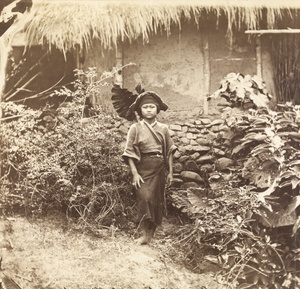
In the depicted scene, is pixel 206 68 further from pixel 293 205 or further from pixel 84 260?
pixel 84 260

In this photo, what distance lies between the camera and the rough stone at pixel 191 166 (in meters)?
2.57

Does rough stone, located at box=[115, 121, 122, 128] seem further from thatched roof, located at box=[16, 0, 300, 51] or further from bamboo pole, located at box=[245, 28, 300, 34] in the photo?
bamboo pole, located at box=[245, 28, 300, 34]

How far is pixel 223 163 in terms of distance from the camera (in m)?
2.60

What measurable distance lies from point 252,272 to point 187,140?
33.4 inches

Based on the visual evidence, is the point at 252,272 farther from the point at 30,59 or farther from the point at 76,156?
the point at 30,59

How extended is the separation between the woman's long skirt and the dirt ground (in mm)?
110

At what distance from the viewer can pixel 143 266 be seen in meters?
2.41

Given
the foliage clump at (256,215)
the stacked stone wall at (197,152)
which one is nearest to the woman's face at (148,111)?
the stacked stone wall at (197,152)

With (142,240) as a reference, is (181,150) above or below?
above

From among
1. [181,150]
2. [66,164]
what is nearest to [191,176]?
[181,150]

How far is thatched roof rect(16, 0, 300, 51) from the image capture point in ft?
8.42

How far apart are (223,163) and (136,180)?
538 millimetres

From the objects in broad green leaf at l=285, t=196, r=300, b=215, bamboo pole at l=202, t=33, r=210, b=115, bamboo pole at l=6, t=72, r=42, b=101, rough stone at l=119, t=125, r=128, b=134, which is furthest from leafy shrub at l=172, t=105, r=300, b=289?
bamboo pole at l=6, t=72, r=42, b=101

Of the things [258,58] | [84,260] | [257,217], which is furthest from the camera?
[258,58]
